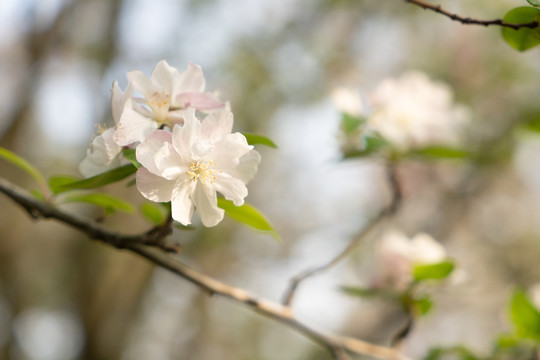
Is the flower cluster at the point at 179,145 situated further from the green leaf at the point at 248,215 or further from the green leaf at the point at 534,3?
the green leaf at the point at 534,3

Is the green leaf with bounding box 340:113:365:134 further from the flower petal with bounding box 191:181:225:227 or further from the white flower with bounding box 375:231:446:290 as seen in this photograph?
the flower petal with bounding box 191:181:225:227

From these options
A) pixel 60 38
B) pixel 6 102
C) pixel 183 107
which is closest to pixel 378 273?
pixel 183 107

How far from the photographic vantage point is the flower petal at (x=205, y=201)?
1.68 feet

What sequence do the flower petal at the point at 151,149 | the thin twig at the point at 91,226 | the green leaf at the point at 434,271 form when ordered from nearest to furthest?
the flower petal at the point at 151,149 < the thin twig at the point at 91,226 < the green leaf at the point at 434,271

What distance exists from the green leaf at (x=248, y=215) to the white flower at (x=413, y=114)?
0.56 metres

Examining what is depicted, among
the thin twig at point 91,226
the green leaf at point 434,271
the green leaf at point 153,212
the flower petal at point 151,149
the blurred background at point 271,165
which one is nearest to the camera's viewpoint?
the flower petal at point 151,149

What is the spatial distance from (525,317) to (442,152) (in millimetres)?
370

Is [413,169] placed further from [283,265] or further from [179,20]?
[179,20]

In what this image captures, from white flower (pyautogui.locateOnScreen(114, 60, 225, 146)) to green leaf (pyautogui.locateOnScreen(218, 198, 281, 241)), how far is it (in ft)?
0.38

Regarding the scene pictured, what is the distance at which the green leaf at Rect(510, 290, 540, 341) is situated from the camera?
85 cm

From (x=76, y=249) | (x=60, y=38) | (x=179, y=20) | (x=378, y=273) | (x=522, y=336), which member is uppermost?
(x=522, y=336)

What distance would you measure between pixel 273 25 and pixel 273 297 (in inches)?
86.6

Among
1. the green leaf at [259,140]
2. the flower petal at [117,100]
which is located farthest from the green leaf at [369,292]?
the flower petal at [117,100]

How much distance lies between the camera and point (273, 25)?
3029 mm
